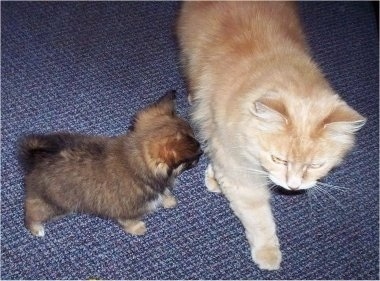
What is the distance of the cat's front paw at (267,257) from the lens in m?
1.49

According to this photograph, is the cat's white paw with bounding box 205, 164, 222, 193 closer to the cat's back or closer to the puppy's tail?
the cat's back

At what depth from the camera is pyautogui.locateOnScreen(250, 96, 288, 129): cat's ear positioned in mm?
1070

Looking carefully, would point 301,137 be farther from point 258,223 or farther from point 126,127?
point 126,127

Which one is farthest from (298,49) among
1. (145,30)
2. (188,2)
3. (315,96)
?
(145,30)

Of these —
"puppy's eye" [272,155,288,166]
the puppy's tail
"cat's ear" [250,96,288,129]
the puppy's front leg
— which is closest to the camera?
"cat's ear" [250,96,288,129]

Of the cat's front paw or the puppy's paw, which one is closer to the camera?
the cat's front paw

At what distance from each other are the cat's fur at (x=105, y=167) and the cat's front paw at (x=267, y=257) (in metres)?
0.40

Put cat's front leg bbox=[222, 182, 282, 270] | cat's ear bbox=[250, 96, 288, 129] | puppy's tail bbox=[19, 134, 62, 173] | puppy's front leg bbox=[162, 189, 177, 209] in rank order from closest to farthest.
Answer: cat's ear bbox=[250, 96, 288, 129] < puppy's tail bbox=[19, 134, 62, 173] < cat's front leg bbox=[222, 182, 282, 270] < puppy's front leg bbox=[162, 189, 177, 209]

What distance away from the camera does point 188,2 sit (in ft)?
5.60

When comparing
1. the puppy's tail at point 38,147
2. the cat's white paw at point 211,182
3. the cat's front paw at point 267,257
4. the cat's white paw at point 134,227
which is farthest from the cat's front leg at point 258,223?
the puppy's tail at point 38,147

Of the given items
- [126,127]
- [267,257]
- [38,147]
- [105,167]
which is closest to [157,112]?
[105,167]

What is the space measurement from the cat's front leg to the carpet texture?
0.21 ft

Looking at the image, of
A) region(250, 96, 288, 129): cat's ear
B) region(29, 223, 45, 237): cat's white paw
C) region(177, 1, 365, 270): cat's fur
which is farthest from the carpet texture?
region(250, 96, 288, 129): cat's ear

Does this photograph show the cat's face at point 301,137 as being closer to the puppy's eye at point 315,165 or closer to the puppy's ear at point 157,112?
the puppy's eye at point 315,165
